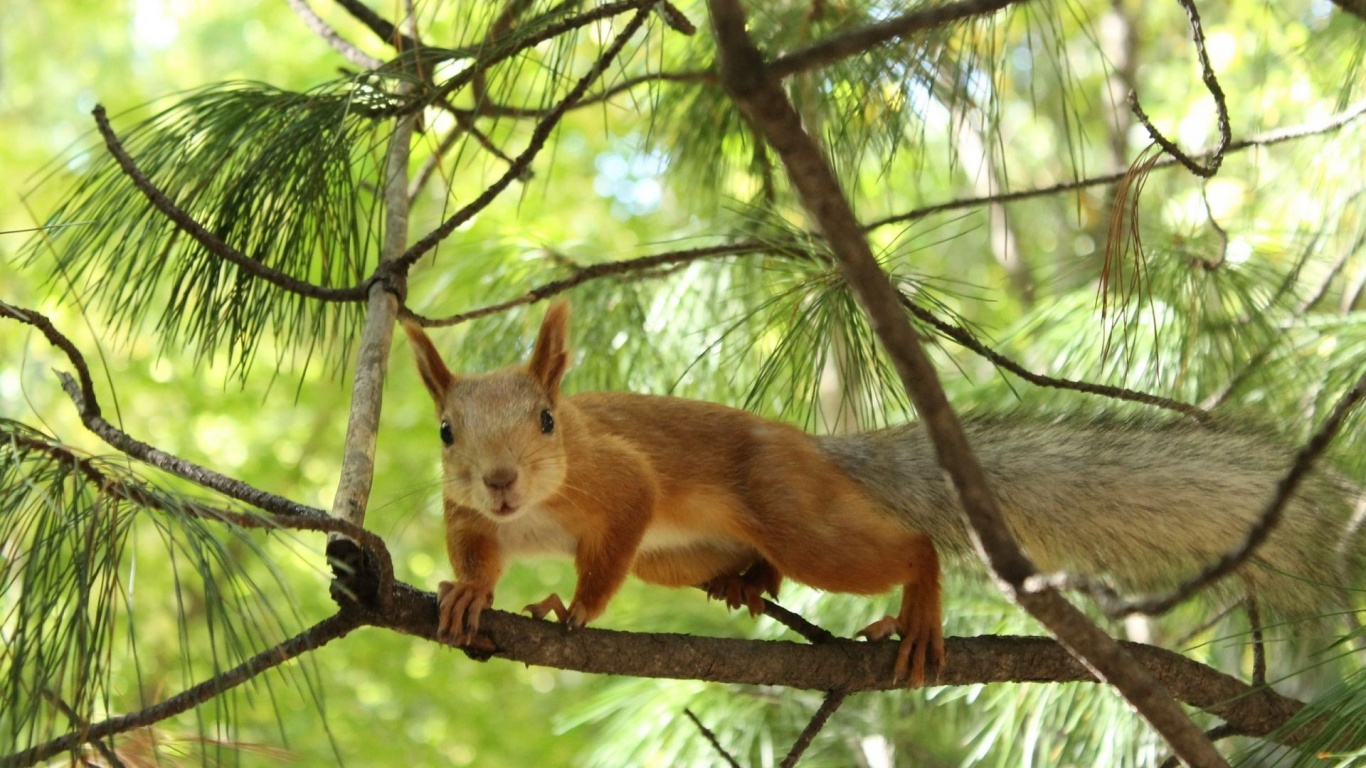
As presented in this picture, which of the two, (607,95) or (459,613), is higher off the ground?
(607,95)

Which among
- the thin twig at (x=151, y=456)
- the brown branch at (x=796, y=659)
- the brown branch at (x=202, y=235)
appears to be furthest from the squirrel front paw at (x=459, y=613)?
the brown branch at (x=202, y=235)

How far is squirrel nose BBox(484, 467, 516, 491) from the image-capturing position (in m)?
1.60

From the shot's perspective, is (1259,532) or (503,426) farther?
(503,426)

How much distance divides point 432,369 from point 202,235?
1.40 feet

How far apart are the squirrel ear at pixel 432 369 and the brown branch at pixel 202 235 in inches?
7.4

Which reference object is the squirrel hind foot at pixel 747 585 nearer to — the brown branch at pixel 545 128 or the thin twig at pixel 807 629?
the thin twig at pixel 807 629

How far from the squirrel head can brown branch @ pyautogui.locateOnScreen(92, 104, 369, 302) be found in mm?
145

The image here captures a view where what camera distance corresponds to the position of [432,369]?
1840 mm

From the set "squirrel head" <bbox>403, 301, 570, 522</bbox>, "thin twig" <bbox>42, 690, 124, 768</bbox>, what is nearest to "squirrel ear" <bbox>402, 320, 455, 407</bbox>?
"squirrel head" <bbox>403, 301, 570, 522</bbox>

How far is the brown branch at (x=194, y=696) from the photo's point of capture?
0.90 m

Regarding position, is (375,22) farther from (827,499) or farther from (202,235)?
(827,499)

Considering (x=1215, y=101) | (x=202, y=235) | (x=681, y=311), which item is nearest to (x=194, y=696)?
(x=202, y=235)

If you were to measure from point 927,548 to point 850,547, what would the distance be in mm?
116

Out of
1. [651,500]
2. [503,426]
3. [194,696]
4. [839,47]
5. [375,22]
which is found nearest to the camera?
[839,47]
